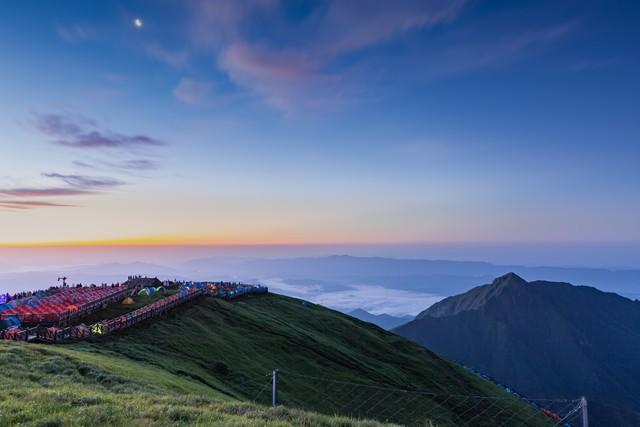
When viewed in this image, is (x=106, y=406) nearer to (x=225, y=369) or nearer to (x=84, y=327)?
(x=225, y=369)

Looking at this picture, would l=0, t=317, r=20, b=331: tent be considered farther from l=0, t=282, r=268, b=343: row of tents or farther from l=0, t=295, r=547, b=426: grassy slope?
l=0, t=295, r=547, b=426: grassy slope

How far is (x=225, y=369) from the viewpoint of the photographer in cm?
3956

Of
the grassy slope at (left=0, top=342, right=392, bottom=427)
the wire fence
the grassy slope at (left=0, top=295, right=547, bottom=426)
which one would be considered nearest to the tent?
the grassy slope at (left=0, top=295, right=547, bottom=426)

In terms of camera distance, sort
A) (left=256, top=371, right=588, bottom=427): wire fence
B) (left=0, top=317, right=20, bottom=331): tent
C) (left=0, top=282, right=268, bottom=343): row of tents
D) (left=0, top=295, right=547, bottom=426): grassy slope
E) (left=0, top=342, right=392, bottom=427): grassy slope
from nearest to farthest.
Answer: (left=0, top=342, right=392, bottom=427): grassy slope, (left=0, top=295, right=547, bottom=426): grassy slope, (left=0, top=282, right=268, bottom=343): row of tents, (left=256, top=371, right=588, bottom=427): wire fence, (left=0, top=317, right=20, bottom=331): tent

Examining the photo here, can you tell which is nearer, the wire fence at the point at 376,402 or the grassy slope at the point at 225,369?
the grassy slope at the point at 225,369

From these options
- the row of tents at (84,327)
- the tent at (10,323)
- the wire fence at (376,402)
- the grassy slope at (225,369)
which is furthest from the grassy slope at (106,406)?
the tent at (10,323)

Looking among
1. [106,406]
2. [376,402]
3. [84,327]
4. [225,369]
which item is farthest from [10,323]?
[376,402]

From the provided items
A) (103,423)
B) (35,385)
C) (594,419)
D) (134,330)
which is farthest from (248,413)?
(594,419)

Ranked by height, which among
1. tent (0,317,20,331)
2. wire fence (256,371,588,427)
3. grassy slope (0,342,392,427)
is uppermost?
grassy slope (0,342,392,427)

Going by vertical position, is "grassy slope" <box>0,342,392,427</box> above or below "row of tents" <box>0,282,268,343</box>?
above

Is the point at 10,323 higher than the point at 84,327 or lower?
lower

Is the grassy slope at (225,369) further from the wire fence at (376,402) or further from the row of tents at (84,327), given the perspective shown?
the row of tents at (84,327)

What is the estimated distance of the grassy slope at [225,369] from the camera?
14.6 metres

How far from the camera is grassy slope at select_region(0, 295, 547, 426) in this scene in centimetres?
1464
